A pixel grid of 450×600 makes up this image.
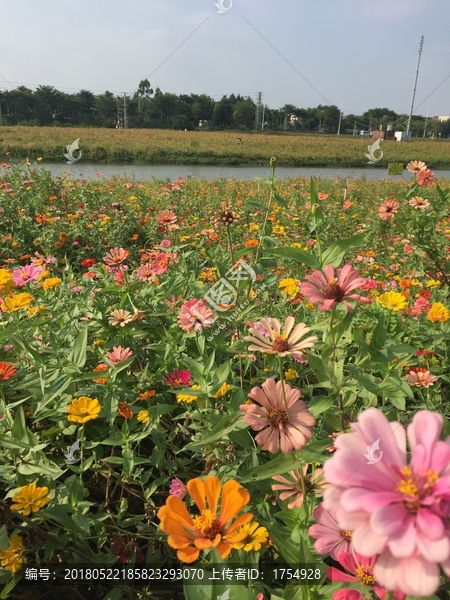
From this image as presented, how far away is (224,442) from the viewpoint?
2.65 ft

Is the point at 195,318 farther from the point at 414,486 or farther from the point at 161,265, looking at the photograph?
the point at 414,486

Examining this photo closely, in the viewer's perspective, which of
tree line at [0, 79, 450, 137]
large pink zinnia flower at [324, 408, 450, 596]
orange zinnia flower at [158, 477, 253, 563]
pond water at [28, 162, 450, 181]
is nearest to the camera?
large pink zinnia flower at [324, 408, 450, 596]

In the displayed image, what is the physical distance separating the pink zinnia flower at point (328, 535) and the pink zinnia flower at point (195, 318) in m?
0.49

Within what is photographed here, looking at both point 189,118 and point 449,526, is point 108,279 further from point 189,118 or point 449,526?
point 189,118

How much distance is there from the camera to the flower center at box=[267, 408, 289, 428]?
1.80 ft

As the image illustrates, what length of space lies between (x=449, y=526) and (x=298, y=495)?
1.16ft

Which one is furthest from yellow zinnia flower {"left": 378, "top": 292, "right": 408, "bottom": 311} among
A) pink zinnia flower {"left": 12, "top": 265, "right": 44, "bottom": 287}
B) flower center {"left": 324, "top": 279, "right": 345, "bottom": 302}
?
pink zinnia flower {"left": 12, "top": 265, "right": 44, "bottom": 287}

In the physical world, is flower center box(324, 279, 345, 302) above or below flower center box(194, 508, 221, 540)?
above

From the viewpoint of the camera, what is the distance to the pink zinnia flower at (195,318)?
922mm

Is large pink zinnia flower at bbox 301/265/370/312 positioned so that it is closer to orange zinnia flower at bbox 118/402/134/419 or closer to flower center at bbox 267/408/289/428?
flower center at bbox 267/408/289/428

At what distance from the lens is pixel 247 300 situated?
3.69 feet

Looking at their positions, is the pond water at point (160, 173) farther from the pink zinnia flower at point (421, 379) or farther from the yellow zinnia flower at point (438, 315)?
the pink zinnia flower at point (421, 379)

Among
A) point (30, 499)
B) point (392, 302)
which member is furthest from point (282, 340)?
point (392, 302)

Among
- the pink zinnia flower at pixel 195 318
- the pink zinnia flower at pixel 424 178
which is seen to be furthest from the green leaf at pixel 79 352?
the pink zinnia flower at pixel 424 178
